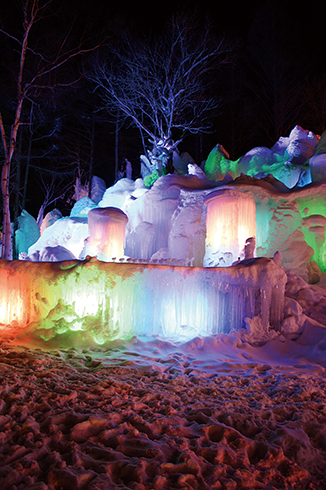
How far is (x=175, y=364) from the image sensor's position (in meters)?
4.35

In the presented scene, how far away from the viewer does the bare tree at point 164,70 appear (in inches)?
563

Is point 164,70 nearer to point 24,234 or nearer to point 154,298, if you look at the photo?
point 24,234

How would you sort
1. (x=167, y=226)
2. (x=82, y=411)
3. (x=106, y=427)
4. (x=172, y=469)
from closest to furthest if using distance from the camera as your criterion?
(x=172, y=469), (x=106, y=427), (x=82, y=411), (x=167, y=226)

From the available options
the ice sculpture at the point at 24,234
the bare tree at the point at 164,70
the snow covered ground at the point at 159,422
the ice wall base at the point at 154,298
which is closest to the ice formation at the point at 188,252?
the ice wall base at the point at 154,298

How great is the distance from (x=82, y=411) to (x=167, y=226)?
9.86m

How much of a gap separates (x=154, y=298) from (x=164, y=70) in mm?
12741

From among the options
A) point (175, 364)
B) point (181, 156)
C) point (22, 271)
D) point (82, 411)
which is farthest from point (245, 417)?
point (181, 156)

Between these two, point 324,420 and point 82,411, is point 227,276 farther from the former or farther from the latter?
point 82,411

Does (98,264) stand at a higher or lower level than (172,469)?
higher

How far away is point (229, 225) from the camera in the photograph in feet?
28.0

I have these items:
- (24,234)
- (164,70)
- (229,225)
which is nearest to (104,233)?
(229,225)

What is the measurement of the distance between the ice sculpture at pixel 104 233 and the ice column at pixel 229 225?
2817 mm

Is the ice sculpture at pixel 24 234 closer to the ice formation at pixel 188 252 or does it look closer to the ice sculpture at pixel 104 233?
the ice formation at pixel 188 252

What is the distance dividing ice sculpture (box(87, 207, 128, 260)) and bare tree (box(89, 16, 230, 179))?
5466mm
